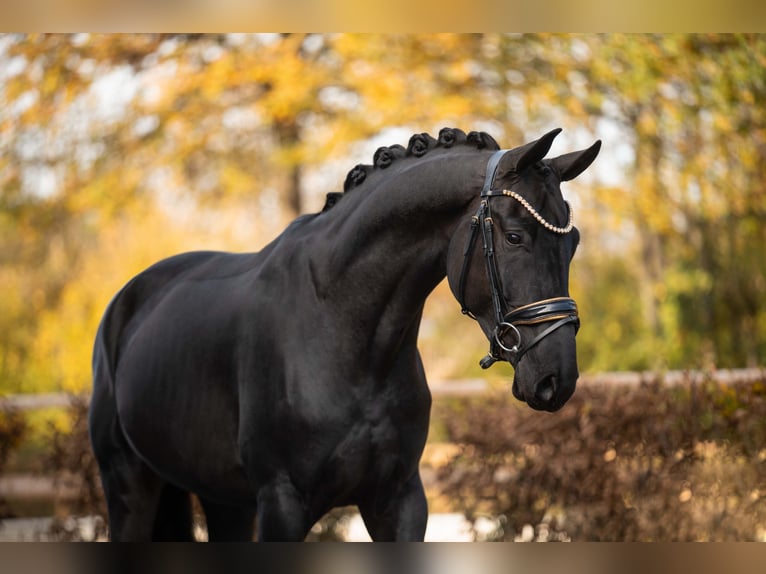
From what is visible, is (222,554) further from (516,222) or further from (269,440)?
(516,222)

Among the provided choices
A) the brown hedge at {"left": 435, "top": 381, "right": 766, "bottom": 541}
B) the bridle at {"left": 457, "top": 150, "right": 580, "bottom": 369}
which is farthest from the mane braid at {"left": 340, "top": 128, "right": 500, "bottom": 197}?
the brown hedge at {"left": 435, "top": 381, "right": 766, "bottom": 541}

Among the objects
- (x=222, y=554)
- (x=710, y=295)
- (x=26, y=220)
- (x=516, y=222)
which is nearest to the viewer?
(x=516, y=222)

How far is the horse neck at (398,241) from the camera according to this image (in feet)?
8.64

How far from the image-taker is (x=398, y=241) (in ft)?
8.96

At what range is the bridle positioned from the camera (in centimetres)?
238

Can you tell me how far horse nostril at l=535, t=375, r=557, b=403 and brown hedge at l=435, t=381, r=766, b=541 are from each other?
12.6 feet

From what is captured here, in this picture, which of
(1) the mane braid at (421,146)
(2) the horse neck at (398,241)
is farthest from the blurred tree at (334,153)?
(2) the horse neck at (398,241)

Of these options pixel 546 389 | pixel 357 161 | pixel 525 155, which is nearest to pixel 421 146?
pixel 525 155

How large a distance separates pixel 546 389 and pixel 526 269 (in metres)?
0.32

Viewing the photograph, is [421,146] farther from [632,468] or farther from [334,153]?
[334,153]

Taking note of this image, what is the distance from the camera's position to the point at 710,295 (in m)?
9.34

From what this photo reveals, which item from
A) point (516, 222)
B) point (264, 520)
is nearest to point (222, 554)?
point (264, 520)

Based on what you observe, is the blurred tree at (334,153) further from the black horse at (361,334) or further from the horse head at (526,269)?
the horse head at (526,269)

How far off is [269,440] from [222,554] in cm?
96
